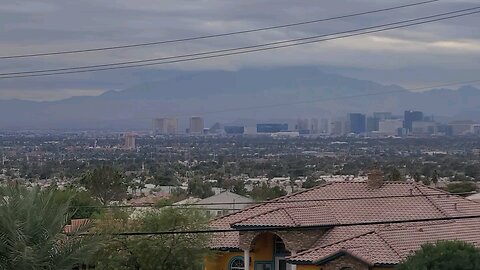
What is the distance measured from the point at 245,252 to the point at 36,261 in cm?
1782

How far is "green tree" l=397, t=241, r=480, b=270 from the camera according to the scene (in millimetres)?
27516

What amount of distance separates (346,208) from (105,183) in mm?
39182

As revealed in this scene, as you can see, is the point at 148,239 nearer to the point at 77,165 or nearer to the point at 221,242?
the point at 221,242

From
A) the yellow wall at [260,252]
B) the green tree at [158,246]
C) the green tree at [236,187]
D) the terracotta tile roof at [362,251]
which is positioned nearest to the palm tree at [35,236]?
the terracotta tile roof at [362,251]

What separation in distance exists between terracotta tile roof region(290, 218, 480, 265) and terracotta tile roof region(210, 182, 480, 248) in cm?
122

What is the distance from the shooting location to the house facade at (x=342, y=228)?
106 feet

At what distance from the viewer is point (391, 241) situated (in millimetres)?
32438

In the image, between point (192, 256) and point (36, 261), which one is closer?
point (36, 261)

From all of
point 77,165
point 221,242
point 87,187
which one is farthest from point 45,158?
point 221,242

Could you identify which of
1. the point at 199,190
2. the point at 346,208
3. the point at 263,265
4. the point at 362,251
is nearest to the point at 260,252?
the point at 263,265

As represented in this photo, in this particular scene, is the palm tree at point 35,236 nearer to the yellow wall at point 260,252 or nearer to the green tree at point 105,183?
the yellow wall at point 260,252

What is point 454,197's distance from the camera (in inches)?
1594

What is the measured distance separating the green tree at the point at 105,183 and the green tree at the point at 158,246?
1457 inches

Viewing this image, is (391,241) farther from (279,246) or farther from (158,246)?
(158,246)
